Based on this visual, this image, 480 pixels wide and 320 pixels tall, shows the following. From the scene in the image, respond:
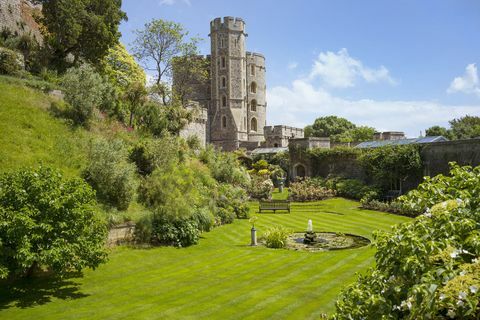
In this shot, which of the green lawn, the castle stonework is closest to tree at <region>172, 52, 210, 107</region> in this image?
the castle stonework

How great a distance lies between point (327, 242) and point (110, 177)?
34.2 ft

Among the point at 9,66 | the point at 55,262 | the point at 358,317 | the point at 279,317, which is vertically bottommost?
the point at 279,317

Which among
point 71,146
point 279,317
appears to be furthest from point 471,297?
point 71,146

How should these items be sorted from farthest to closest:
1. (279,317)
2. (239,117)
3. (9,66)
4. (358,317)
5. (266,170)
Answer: (239,117) → (266,170) → (9,66) → (279,317) → (358,317)

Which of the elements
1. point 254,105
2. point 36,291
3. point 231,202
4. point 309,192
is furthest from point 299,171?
point 36,291

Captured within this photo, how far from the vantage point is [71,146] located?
A: 20938mm

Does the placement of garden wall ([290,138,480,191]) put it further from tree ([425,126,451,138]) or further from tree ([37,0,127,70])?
tree ([425,126,451,138])

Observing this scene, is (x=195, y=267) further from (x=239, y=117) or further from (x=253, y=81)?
(x=253, y=81)

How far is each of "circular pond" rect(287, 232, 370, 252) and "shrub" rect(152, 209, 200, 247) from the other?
451 centimetres

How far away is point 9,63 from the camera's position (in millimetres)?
25250

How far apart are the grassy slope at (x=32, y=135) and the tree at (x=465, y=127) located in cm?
5227

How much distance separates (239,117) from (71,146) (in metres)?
47.6

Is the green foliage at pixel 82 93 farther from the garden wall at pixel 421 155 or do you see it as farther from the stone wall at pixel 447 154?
the stone wall at pixel 447 154

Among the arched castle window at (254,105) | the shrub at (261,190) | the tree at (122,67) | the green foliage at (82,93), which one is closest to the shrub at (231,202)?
the shrub at (261,190)
